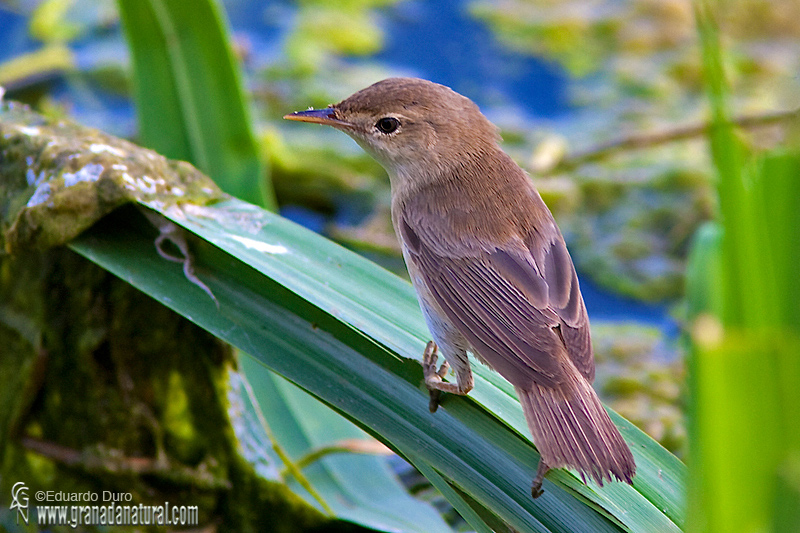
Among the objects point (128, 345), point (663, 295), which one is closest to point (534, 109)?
point (663, 295)

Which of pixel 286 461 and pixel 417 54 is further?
pixel 417 54

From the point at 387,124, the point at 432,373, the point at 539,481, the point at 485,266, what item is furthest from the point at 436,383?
the point at 387,124

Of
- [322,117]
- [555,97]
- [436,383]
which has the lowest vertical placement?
→ [436,383]

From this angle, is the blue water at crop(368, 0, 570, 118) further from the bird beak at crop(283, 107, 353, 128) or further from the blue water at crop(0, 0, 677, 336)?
the bird beak at crop(283, 107, 353, 128)

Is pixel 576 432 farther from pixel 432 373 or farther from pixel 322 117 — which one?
pixel 322 117

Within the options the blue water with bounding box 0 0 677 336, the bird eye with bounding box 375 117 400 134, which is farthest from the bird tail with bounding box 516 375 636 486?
the blue water with bounding box 0 0 677 336

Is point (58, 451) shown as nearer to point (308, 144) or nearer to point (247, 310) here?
point (247, 310)

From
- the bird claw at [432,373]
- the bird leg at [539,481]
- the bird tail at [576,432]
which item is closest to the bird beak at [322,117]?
the bird claw at [432,373]
